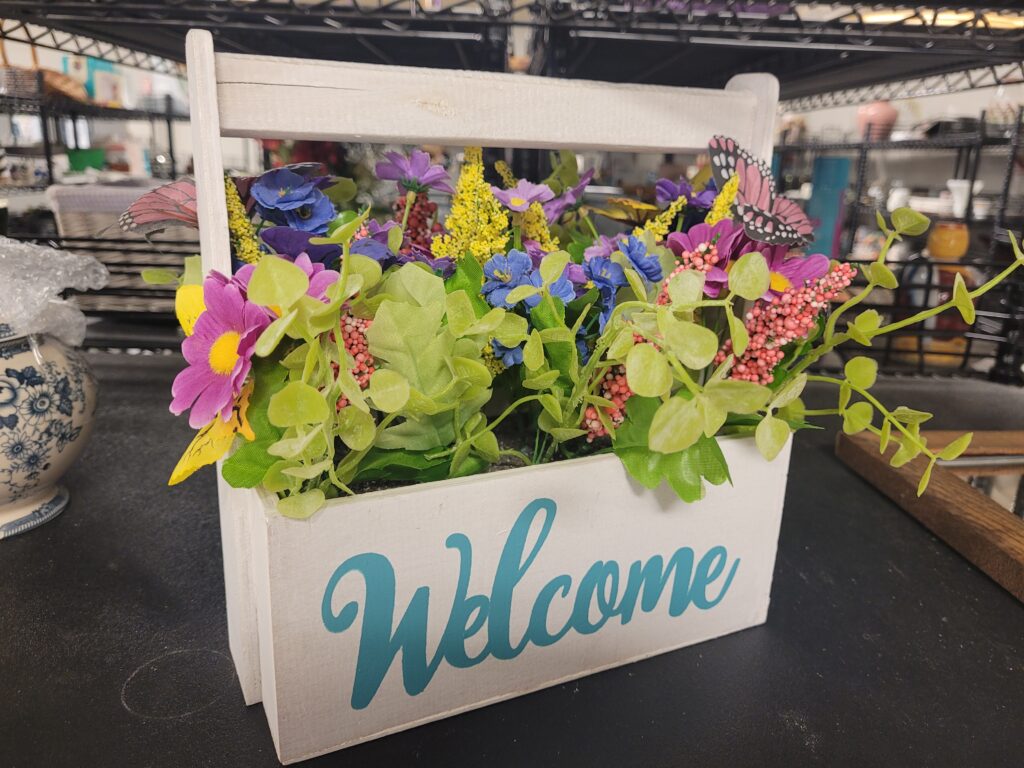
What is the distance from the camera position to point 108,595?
56cm

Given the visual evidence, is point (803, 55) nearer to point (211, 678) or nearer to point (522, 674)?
point (522, 674)

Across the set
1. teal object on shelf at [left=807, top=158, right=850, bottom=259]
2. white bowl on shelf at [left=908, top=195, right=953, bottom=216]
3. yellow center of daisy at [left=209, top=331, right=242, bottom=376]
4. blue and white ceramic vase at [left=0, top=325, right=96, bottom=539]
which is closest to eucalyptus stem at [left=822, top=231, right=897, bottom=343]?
yellow center of daisy at [left=209, top=331, right=242, bottom=376]

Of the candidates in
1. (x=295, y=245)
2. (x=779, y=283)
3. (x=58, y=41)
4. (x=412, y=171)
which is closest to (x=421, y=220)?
(x=412, y=171)

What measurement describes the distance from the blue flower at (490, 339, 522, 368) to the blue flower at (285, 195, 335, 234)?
0.40ft

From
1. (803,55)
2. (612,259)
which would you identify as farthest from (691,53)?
(612,259)

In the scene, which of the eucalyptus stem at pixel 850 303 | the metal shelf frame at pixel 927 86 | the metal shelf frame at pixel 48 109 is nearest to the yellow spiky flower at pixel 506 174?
the eucalyptus stem at pixel 850 303

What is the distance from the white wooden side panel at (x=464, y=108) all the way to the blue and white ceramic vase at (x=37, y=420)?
13.5 inches

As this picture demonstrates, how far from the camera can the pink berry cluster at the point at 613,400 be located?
1.42 feet

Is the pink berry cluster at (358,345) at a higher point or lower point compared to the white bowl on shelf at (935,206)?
lower

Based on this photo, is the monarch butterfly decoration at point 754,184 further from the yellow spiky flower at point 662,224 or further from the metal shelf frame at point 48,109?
the metal shelf frame at point 48,109

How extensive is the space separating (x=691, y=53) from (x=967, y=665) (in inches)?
29.9

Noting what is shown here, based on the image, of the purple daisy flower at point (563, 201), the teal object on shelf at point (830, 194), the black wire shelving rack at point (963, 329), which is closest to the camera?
the purple daisy flower at point (563, 201)

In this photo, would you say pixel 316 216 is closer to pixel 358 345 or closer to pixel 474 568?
pixel 358 345

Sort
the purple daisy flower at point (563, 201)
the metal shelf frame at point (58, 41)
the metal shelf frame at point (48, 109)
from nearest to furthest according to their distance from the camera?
the purple daisy flower at point (563, 201), the metal shelf frame at point (58, 41), the metal shelf frame at point (48, 109)
